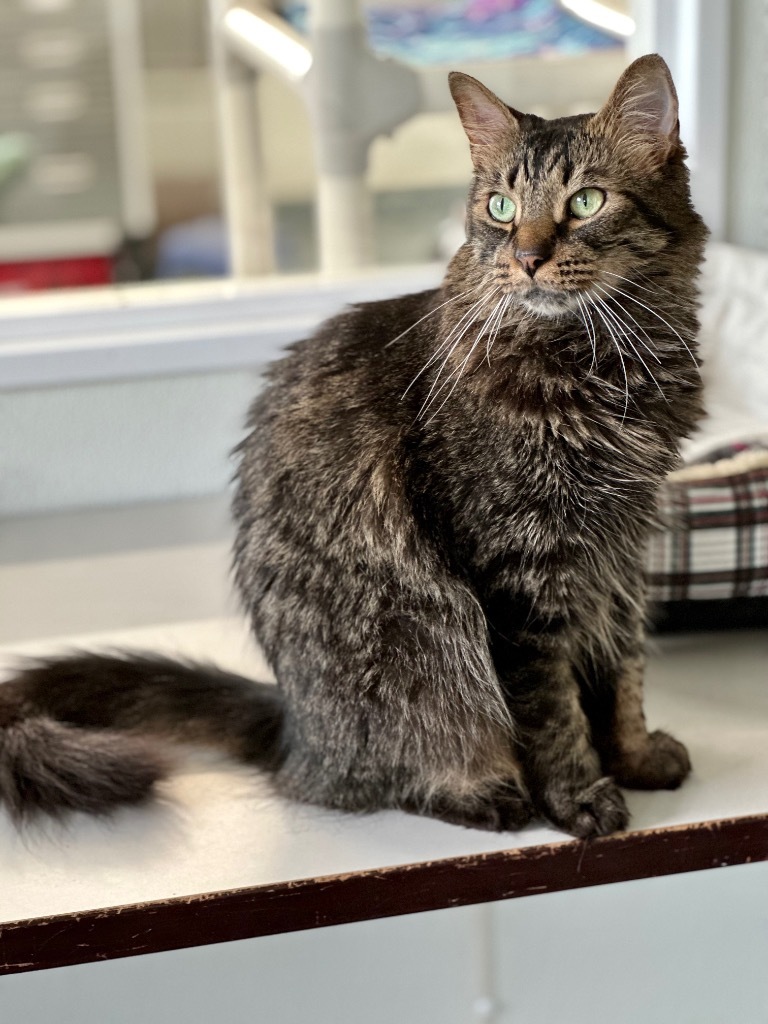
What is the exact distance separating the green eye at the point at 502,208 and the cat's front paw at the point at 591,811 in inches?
18.7

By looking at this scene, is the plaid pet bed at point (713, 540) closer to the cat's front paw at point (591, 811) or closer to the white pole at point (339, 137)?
the cat's front paw at point (591, 811)

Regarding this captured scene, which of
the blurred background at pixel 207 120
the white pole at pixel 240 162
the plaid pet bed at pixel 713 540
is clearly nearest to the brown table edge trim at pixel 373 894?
the plaid pet bed at pixel 713 540

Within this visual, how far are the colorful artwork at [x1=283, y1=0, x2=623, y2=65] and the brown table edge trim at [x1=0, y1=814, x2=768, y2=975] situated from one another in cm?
143

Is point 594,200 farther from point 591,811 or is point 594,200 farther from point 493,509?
point 591,811

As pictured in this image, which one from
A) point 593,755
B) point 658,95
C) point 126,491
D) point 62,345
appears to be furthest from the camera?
point 126,491

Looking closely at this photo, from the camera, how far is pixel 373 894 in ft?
3.01

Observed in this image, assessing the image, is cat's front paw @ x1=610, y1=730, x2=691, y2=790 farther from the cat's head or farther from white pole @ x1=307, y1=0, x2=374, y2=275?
white pole @ x1=307, y1=0, x2=374, y2=275

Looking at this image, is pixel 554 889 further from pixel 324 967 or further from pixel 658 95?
pixel 658 95

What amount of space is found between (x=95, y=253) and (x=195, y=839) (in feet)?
4.12

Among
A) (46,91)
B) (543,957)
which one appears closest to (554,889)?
(543,957)

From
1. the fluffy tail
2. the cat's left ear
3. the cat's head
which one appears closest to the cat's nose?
the cat's head

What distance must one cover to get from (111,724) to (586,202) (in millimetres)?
647

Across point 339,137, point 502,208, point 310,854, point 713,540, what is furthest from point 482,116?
point 339,137

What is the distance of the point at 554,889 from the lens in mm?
941
